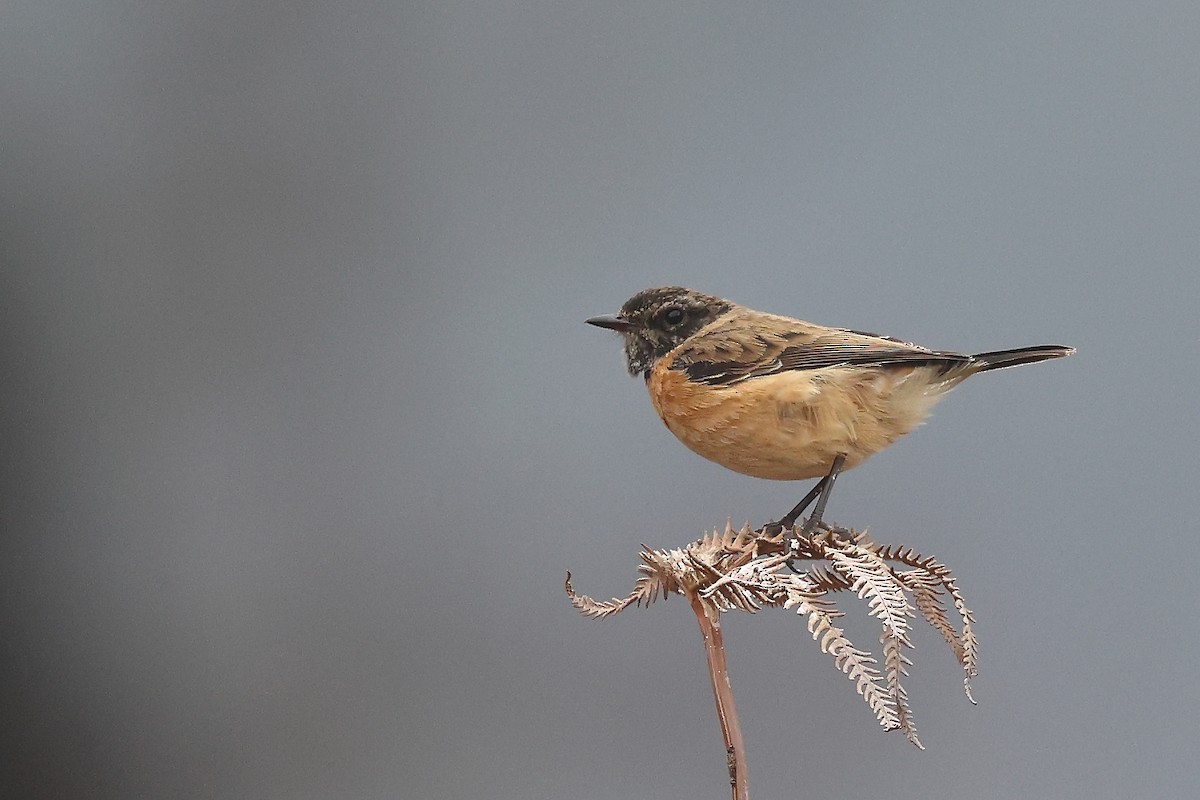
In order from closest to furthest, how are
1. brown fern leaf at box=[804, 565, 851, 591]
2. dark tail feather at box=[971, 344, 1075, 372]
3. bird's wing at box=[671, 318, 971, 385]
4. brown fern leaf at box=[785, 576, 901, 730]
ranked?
brown fern leaf at box=[785, 576, 901, 730], brown fern leaf at box=[804, 565, 851, 591], dark tail feather at box=[971, 344, 1075, 372], bird's wing at box=[671, 318, 971, 385]

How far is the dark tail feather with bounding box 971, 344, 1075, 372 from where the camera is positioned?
4.47 ft

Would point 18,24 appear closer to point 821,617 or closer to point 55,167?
point 55,167

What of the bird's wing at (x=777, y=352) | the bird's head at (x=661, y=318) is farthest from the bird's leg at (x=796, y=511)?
the bird's head at (x=661, y=318)

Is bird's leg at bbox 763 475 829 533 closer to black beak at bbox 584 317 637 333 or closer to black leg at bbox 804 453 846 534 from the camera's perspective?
black leg at bbox 804 453 846 534

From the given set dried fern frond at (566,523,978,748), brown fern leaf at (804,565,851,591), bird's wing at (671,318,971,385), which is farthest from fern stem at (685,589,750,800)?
bird's wing at (671,318,971,385)

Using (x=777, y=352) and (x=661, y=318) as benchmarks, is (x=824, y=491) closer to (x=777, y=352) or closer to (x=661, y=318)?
(x=777, y=352)

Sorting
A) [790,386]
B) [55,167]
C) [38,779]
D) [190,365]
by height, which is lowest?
[38,779]

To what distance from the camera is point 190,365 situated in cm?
240

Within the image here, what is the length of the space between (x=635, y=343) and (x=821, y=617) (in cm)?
62

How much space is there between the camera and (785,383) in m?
1.45

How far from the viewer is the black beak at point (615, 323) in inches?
61.9

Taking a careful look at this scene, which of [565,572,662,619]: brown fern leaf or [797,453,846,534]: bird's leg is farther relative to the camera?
[797,453,846,534]: bird's leg

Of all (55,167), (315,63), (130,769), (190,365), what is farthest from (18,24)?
(130,769)

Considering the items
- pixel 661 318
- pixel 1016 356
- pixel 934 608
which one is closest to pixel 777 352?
pixel 661 318
